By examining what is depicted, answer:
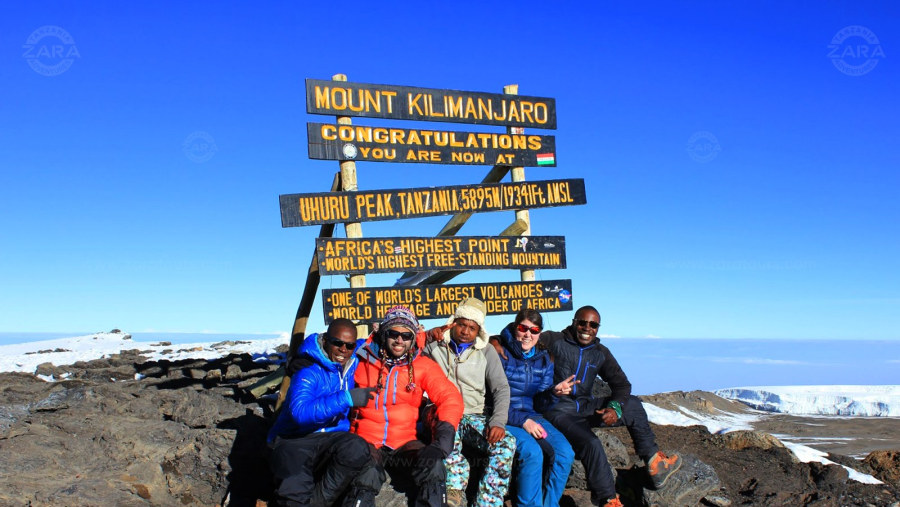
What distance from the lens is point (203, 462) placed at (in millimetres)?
6285

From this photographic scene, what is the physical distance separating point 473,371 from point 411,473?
1.10 metres

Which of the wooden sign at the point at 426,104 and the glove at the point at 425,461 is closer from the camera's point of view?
the glove at the point at 425,461

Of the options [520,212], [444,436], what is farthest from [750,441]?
[444,436]

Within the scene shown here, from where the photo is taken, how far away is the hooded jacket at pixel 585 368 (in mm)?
6277

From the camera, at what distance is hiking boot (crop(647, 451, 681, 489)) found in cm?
623

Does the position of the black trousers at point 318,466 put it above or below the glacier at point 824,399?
above

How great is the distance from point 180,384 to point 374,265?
5.08m

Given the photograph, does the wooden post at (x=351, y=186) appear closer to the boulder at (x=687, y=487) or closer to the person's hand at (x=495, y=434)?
the person's hand at (x=495, y=434)

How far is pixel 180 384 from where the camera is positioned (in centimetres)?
1135

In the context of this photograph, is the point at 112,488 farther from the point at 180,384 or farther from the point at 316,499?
the point at 180,384

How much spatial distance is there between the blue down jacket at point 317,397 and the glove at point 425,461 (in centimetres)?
65

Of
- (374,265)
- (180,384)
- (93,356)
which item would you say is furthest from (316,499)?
(93,356)

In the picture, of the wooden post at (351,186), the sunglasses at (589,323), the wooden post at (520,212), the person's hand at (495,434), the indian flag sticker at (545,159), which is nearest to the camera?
the person's hand at (495,434)

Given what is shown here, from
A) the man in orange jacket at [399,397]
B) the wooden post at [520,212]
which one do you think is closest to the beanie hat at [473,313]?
the man in orange jacket at [399,397]
